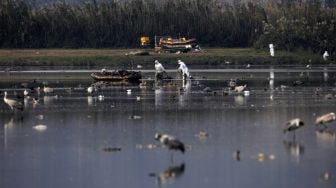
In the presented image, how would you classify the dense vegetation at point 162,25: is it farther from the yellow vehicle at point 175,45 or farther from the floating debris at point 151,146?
the floating debris at point 151,146

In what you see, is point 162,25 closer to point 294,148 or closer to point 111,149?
point 111,149

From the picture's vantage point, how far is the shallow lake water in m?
23.6

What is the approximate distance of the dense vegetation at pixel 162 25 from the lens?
241 feet

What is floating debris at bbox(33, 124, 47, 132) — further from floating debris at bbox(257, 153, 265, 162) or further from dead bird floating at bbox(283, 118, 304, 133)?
floating debris at bbox(257, 153, 265, 162)

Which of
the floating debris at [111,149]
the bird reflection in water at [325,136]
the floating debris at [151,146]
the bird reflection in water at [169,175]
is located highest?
the bird reflection in water at [169,175]

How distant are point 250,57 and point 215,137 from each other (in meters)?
41.7

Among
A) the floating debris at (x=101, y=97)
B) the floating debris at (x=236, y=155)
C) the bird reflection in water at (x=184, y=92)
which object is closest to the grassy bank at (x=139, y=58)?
the bird reflection in water at (x=184, y=92)

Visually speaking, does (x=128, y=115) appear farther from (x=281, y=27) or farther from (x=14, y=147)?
(x=281, y=27)

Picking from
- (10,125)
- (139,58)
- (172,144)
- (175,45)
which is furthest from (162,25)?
(172,144)

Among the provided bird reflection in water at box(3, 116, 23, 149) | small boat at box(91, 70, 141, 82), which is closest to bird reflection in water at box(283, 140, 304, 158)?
bird reflection in water at box(3, 116, 23, 149)

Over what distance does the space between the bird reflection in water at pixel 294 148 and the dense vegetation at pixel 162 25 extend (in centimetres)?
4501

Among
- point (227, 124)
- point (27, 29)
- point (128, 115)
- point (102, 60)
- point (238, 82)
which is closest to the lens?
point (227, 124)

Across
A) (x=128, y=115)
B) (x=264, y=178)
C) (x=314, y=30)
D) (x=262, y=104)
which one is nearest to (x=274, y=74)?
(x=314, y=30)

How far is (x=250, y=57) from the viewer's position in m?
70.9
